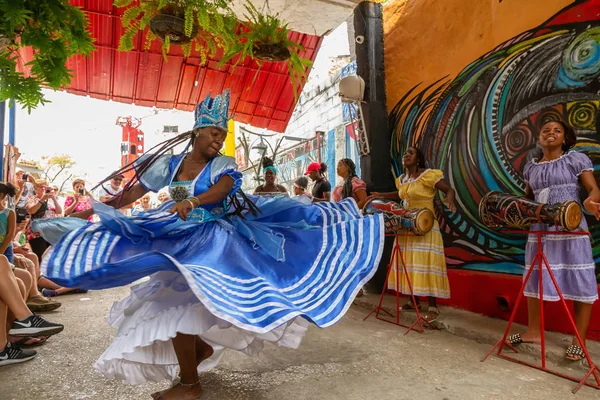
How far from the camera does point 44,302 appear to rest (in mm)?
5070

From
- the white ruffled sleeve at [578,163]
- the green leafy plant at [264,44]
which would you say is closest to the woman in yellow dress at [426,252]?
the white ruffled sleeve at [578,163]

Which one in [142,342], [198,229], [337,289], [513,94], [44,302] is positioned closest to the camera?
[142,342]

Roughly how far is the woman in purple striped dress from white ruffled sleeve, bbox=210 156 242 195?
2.38m

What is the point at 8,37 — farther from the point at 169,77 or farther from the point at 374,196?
the point at 169,77

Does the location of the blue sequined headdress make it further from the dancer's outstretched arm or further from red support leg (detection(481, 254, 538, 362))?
red support leg (detection(481, 254, 538, 362))

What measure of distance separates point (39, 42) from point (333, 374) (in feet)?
8.66

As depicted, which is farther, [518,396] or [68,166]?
[68,166]

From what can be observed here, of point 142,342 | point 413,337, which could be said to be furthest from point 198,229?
point 413,337

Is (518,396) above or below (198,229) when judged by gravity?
below

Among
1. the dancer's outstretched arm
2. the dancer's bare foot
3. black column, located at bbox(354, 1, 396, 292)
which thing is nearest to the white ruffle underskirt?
the dancer's bare foot

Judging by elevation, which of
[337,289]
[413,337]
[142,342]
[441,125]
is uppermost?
[441,125]

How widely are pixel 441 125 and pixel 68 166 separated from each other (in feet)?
110

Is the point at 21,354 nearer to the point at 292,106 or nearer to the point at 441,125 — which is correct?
the point at 441,125

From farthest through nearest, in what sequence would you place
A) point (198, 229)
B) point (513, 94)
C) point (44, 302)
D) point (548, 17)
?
point (44, 302) < point (513, 94) < point (548, 17) < point (198, 229)
